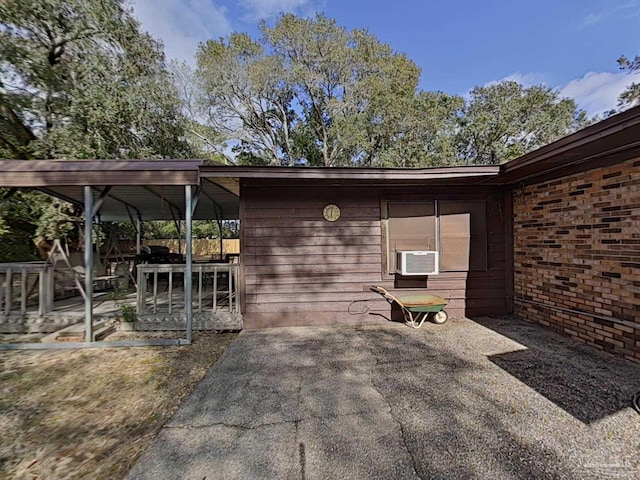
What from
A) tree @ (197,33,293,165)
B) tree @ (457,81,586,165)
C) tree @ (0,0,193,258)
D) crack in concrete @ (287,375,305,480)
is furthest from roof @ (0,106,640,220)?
tree @ (197,33,293,165)

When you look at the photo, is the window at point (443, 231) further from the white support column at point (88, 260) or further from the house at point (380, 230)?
the white support column at point (88, 260)

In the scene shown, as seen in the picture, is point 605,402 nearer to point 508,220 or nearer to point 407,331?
point 407,331

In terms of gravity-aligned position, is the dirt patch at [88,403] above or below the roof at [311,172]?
below

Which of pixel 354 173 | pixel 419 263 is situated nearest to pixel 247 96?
pixel 354 173

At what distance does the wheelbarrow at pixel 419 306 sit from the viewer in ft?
13.4

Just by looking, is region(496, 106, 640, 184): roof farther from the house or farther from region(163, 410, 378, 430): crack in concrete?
region(163, 410, 378, 430): crack in concrete

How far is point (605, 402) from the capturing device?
7.41 feet

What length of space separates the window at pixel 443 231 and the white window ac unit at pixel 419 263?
214mm

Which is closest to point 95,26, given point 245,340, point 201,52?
point 201,52

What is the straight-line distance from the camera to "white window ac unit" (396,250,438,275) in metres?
4.33

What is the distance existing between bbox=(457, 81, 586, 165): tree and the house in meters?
12.1

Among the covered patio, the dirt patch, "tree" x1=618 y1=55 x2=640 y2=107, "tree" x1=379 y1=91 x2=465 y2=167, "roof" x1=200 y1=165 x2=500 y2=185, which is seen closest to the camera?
the dirt patch

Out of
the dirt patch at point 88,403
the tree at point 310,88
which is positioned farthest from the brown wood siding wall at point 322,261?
the tree at point 310,88

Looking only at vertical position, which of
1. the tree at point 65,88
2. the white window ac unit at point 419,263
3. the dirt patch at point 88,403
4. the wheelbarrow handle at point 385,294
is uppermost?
the tree at point 65,88
